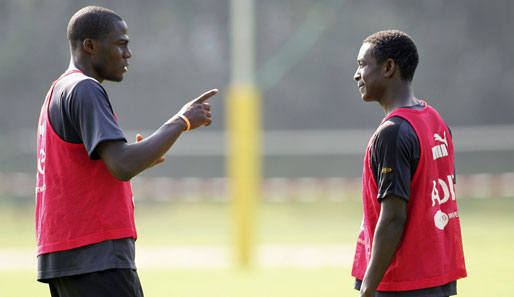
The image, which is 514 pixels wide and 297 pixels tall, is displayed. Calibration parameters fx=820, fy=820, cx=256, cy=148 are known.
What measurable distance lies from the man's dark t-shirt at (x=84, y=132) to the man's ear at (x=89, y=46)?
201 mm

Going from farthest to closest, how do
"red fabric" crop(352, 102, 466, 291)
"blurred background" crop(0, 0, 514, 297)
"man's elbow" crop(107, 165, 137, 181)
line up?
"blurred background" crop(0, 0, 514, 297), "red fabric" crop(352, 102, 466, 291), "man's elbow" crop(107, 165, 137, 181)

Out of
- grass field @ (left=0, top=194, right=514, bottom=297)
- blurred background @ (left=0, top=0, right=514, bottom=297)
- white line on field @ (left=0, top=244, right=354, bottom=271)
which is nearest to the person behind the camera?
grass field @ (left=0, top=194, right=514, bottom=297)

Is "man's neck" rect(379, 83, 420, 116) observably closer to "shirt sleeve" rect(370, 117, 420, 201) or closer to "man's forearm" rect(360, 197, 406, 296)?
"shirt sleeve" rect(370, 117, 420, 201)

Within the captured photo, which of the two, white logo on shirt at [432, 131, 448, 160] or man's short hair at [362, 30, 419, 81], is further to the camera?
man's short hair at [362, 30, 419, 81]

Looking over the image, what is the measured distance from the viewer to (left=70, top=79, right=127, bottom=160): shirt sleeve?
10.3 feet

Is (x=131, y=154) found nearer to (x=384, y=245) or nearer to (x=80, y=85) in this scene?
(x=80, y=85)

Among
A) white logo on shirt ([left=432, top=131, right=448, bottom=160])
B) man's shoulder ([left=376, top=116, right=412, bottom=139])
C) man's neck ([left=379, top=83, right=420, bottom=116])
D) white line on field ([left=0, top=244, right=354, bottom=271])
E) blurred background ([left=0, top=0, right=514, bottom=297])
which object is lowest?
white line on field ([left=0, top=244, right=354, bottom=271])

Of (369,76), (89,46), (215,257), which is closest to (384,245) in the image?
(369,76)

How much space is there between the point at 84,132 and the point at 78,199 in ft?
0.97

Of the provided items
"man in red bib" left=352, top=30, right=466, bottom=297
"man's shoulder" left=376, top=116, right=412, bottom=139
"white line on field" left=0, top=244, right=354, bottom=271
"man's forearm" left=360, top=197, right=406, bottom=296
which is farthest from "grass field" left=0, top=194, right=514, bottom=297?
"man's shoulder" left=376, top=116, right=412, bottom=139

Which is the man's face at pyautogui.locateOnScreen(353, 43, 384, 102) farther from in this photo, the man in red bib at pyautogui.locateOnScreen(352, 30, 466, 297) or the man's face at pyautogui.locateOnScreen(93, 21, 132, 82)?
the man's face at pyautogui.locateOnScreen(93, 21, 132, 82)

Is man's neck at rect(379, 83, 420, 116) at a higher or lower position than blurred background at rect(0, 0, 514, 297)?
→ lower

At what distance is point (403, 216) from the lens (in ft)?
10.5

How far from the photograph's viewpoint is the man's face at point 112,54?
11.4ft
